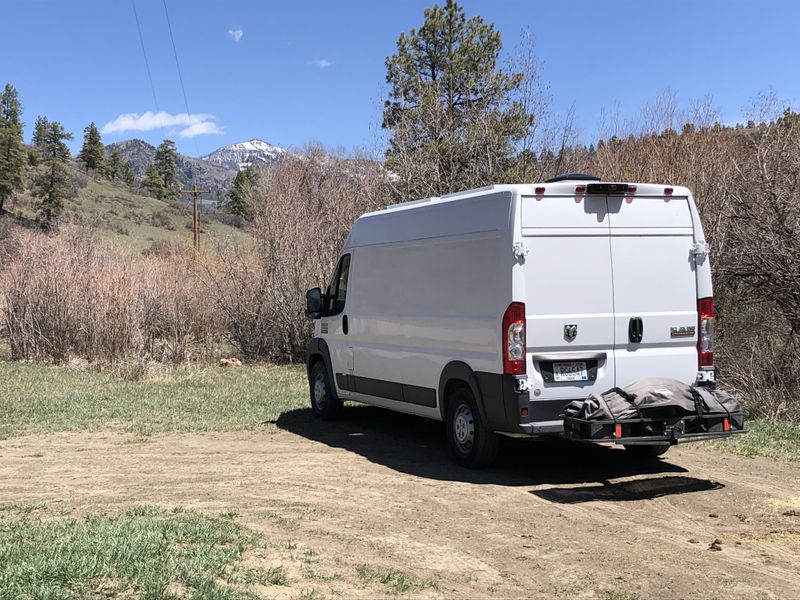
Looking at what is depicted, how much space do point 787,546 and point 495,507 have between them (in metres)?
2.26

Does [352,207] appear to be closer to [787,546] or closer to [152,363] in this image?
[152,363]

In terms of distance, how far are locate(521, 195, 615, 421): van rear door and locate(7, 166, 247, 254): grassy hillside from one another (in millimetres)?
46912

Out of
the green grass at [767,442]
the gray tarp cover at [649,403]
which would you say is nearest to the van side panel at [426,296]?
the gray tarp cover at [649,403]

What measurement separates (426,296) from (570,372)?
77.7 inches

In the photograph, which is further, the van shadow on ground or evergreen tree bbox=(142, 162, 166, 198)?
evergreen tree bbox=(142, 162, 166, 198)

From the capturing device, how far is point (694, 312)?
799cm

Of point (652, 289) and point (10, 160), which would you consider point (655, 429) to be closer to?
point (652, 289)

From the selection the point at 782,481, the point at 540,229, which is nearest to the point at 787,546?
the point at 782,481

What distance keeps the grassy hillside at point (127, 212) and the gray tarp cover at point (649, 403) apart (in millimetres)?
47414

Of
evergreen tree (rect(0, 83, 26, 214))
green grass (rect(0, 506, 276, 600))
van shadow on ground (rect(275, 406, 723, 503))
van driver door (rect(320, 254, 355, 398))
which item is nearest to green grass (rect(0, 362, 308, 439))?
van shadow on ground (rect(275, 406, 723, 503))

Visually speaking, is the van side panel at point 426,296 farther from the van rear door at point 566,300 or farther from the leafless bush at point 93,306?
the leafless bush at point 93,306

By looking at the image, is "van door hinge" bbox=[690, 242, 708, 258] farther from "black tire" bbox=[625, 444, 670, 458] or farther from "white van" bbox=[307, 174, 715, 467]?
"black tire" bbox=[625, 444, 670, 458]

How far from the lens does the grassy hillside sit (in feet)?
199

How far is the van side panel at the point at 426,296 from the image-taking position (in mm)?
7730
